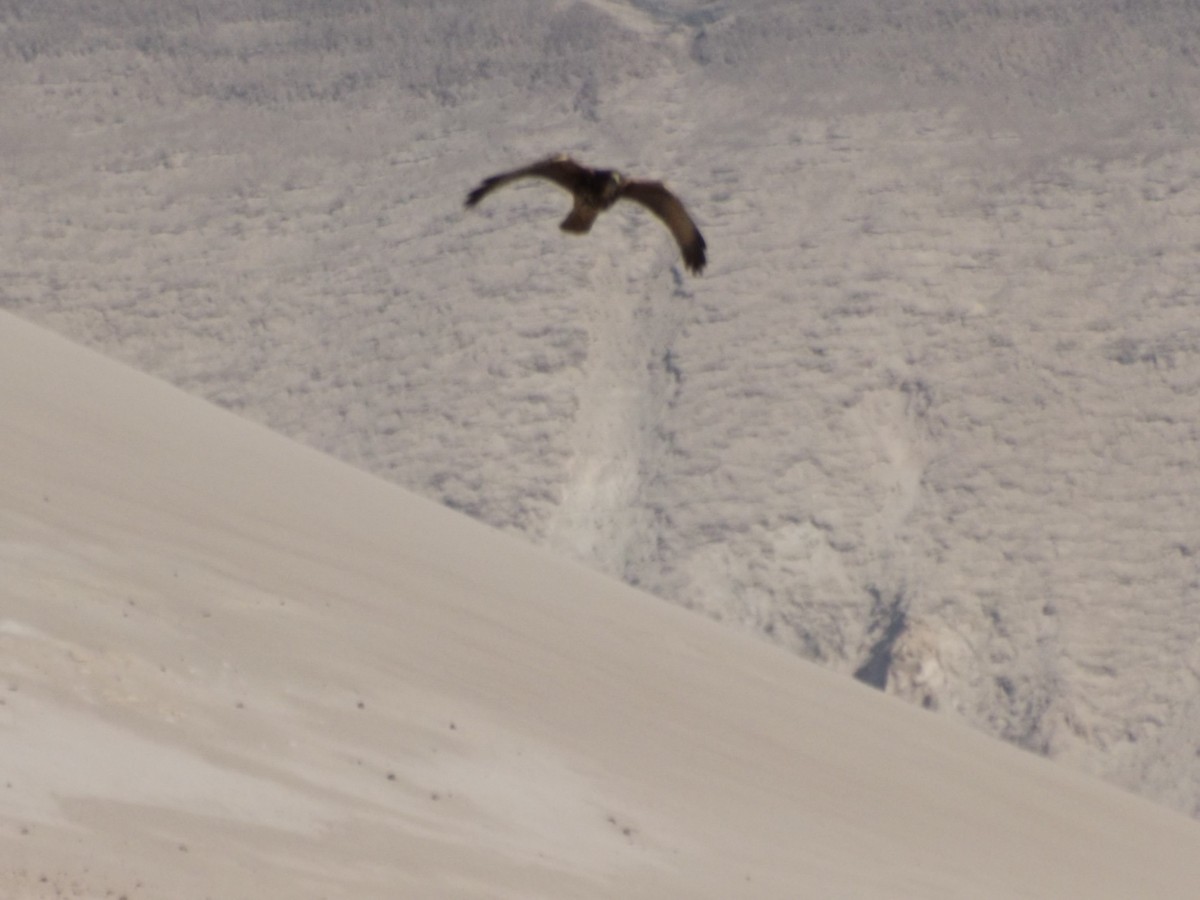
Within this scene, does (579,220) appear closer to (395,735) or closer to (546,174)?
(546,174)

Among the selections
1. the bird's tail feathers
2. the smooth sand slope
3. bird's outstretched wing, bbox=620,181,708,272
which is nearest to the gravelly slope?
the smooth sand slope

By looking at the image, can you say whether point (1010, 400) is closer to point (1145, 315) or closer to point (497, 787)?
point (1145, 315)

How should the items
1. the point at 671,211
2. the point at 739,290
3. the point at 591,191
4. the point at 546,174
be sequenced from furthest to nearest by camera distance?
the point at 739,290 < the point at 671,211 < the point at 591,191 < the point at 546,174

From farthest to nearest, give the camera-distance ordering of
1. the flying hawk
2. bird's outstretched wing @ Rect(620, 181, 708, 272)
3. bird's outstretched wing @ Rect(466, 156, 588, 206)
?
1. bird's outstretched wing @ Rect(620, 181, 708, 272)
2. the flying hawk
3. bird's outstretched wing @ Rect(466, 156, 588, 206)

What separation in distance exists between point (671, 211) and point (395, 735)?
229 centimetres

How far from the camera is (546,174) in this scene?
738cm

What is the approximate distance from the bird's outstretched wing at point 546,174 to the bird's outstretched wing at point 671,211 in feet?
0.81

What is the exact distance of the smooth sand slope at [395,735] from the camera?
18.8 ft

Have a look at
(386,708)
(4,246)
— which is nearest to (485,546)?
(386,708)

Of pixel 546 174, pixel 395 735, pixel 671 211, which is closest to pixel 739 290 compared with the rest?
pixel 671 211

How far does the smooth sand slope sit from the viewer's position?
572cm

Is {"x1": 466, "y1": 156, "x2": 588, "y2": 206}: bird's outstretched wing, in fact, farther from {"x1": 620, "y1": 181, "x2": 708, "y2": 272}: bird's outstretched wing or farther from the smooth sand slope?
the smooth sand slope

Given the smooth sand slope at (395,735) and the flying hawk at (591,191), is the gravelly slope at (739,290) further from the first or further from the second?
the flying hawk at (591,191)

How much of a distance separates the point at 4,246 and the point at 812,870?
31816mm
